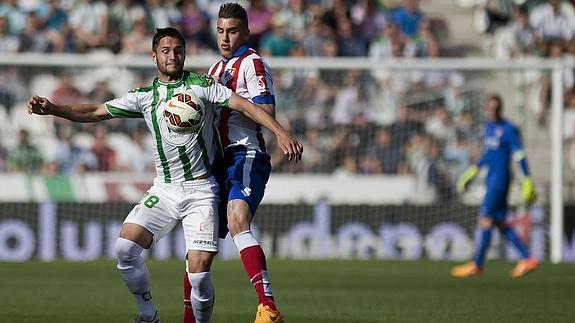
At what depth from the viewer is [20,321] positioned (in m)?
8.96

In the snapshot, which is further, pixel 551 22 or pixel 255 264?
pixel 551 22

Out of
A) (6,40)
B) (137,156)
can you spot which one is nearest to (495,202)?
(137,156)

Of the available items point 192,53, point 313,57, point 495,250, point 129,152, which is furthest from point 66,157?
point 495,250

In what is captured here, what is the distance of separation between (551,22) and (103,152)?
947cm

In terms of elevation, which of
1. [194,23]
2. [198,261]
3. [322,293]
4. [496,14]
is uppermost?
[496,14]

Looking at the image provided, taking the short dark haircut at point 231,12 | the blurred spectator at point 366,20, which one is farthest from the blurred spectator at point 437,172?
the short dark haircut at point 231,12

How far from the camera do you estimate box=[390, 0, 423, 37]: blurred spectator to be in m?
21.5

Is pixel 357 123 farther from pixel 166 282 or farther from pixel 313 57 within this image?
pixel 166 282

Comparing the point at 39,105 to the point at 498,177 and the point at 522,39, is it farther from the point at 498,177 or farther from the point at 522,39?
the point at 522,39

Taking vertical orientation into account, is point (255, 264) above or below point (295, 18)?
below

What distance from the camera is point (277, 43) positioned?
2036 cm

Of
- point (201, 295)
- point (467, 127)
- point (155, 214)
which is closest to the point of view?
point (201, 295)

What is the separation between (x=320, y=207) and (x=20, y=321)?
29.4 feet

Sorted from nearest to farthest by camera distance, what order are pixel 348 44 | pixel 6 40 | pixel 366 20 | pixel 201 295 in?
pixel 201 295 → pixel 6 40 → pixel 348 44 → pixel 366 20
